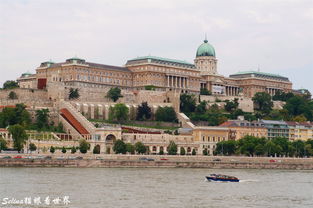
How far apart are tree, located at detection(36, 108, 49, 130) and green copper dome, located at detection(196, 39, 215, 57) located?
6521 centimetres

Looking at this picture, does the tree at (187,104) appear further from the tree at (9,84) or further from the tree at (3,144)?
the tree at (3,144)

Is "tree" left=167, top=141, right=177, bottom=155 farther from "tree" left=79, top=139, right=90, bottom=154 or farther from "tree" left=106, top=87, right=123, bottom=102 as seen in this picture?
"tree" left=106, top=87, right=123, bottom=102

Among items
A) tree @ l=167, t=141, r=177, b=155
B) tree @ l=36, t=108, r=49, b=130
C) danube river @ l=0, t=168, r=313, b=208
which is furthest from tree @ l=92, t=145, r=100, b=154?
danube river @ l=0, t=168, r=313, b=208

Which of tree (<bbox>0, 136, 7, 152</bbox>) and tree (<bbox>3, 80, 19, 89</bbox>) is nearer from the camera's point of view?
tree (<bbox>0, 136, 7, 152</bbox>)

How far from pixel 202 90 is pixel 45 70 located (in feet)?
110

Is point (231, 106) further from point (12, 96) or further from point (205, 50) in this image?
point (12, 96)

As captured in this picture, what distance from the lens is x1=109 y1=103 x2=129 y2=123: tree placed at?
126812 mm

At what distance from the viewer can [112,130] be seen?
114562mm

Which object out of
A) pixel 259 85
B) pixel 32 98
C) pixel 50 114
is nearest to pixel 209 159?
pixel 50 114

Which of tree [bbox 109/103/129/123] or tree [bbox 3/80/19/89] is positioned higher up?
tree [bbox 3/80/19/89]

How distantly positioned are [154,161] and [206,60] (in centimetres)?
7930

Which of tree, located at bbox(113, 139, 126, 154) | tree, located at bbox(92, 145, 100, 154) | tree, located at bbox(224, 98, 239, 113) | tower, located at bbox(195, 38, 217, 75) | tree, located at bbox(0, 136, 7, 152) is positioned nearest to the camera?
tree, located at bbox(0, 136, 7, 152)

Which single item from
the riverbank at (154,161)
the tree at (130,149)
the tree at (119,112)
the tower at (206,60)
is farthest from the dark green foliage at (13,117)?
the tower at (206,60)

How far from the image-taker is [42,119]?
383 feet
